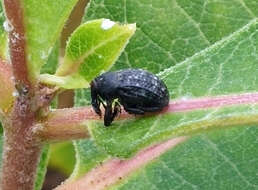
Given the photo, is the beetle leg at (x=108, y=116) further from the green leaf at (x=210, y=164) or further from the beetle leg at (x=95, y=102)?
the green leaf at (x=210, y=164)

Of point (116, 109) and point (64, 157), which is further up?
point (116, 109)

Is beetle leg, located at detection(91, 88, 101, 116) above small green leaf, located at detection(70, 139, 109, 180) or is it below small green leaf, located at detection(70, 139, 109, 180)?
above

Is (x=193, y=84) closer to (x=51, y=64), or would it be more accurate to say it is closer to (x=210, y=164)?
(x=210, y=164)

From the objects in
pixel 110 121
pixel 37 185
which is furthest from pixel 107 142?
pixel 37 185

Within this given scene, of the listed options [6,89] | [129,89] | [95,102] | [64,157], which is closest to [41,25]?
[6,89]

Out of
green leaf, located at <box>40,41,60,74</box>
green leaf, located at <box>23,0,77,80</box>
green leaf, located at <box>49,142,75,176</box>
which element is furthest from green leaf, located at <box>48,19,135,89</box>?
green leaf, located at <box>49,142,75,176</box>

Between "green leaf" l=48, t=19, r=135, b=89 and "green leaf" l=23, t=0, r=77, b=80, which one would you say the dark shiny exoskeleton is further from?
"green leaf" l=23, t=0, r=77, b=80
